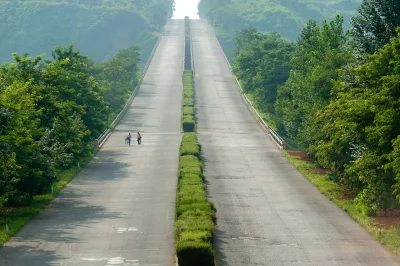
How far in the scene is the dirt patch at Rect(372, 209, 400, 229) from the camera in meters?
38.1

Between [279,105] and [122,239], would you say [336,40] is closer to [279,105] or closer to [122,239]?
[279,105]

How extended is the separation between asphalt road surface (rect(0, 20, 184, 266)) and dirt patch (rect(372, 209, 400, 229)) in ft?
33.6

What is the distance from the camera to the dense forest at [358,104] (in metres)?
36.1

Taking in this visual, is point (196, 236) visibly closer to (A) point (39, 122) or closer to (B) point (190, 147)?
(A) point (39, 122)

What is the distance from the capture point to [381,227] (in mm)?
37625

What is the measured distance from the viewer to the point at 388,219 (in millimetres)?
39875

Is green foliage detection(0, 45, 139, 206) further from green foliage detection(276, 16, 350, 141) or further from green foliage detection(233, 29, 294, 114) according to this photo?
green foliage detection(233, 29, 294, 114)

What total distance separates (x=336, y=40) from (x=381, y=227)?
2891 cm

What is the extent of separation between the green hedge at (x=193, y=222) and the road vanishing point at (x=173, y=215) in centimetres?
115

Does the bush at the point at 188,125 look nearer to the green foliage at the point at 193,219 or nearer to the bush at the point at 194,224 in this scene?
the green foliage at the point at 193,219

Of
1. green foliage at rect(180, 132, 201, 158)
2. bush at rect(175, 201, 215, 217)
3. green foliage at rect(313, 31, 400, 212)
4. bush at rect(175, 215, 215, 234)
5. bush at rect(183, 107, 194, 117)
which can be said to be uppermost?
green foliage at rect(313, 31, 400, 212)

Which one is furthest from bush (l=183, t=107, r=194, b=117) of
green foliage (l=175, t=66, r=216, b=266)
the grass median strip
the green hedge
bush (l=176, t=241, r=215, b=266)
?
bush (l=176, t=241, r=215, b=266)

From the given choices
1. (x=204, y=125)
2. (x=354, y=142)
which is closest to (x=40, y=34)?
(x=204, y=125)

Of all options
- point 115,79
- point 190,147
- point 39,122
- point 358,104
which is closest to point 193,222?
point 358,104
